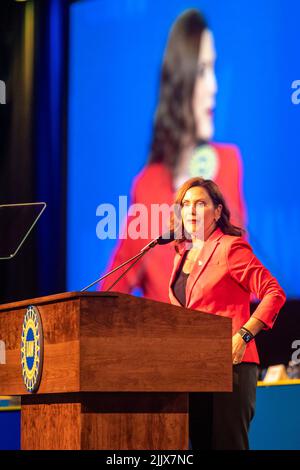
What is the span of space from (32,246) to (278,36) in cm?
231

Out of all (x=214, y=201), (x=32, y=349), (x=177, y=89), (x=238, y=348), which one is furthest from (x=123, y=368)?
(x=177, y=89)

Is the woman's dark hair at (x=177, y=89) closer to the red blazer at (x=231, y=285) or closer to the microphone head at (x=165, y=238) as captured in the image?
the red blazer at (x=231, y=285)

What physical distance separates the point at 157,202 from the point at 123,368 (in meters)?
2.81

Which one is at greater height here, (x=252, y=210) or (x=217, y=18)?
(x=217, y=18)

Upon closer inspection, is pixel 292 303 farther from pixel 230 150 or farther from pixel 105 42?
pixel 105 42

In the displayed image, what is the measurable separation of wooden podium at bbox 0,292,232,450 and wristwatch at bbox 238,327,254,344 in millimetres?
569

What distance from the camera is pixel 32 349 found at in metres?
2.92

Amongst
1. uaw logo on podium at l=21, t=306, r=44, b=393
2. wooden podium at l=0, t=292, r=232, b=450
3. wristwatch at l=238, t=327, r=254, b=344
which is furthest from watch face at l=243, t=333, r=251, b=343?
uaw logo on podium at l=21, t=306, r=44, b=393

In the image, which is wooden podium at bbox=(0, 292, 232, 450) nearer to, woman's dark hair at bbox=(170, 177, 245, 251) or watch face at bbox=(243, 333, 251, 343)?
watch face at bbox=(243, 333, 251, 343)

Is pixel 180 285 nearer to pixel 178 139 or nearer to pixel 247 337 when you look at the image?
pixel 247 337

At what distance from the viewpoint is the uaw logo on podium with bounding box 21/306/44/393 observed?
2.85 metres

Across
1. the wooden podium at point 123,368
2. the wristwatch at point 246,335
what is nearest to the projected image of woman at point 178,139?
the wristwatch at point 246,335
